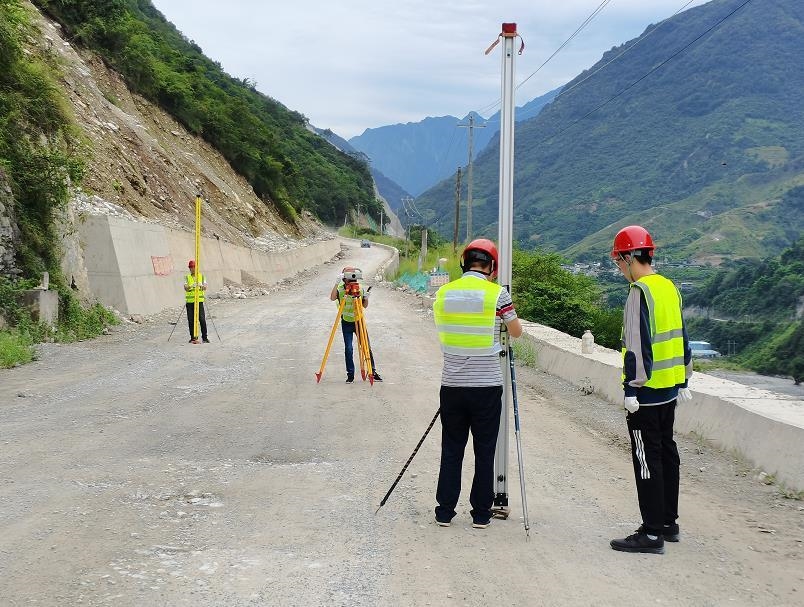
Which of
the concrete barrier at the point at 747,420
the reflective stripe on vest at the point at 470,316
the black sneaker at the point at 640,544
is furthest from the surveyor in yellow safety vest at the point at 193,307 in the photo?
the black sneaker at the point at 640,544

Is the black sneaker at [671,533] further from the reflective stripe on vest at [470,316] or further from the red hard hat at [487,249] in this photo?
the red hard hat at [487,249]

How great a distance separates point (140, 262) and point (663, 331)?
2059cm

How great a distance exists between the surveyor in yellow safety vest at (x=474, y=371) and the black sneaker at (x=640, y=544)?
3.07 ft

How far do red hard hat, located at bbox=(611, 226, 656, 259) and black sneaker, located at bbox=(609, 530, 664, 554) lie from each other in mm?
1889

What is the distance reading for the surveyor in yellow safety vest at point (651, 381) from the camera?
5160 mm

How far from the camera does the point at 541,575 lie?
466 centimetres

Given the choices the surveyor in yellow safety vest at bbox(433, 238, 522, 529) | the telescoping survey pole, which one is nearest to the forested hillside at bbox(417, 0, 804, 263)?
the telescoping survey pole

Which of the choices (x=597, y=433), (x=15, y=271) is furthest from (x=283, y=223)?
(x=597, y=433)

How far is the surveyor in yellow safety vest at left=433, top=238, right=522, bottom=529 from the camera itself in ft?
17.9

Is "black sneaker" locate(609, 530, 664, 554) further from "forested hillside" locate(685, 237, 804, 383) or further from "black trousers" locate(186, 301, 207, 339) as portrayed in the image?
"forested hillside" locate(685, 237, 804, 383)

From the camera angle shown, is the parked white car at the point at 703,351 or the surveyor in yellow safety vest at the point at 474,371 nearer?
the surveyor in yellow safety vest at the point at 474,371

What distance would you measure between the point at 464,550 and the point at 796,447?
3.42 m

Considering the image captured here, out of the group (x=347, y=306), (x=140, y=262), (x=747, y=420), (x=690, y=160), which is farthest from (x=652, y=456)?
(x=690, y=160)

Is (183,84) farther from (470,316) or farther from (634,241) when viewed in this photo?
(634,241)
